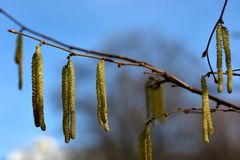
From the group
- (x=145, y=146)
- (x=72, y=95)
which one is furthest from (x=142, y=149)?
(x=72, y=95)

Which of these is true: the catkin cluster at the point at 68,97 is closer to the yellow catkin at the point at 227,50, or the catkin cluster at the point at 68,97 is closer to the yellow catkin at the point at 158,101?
the yellow catkin at the point at 227,50

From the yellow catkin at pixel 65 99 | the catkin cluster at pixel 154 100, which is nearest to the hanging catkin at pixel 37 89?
the yellow catkin at pixel 65 99

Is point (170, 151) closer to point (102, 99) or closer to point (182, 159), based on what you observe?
point (182, 159)

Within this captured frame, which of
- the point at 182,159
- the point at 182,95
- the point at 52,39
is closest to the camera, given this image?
the point at 52,39

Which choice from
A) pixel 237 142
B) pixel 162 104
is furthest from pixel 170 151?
pixel 162 104

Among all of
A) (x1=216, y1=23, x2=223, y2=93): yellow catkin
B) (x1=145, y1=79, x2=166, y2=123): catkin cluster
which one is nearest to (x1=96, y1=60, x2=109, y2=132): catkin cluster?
(x1=216, y1=23, x2=223, y2=93): yellow catkin

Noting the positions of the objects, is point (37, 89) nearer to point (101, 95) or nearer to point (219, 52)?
point (101, 95)
